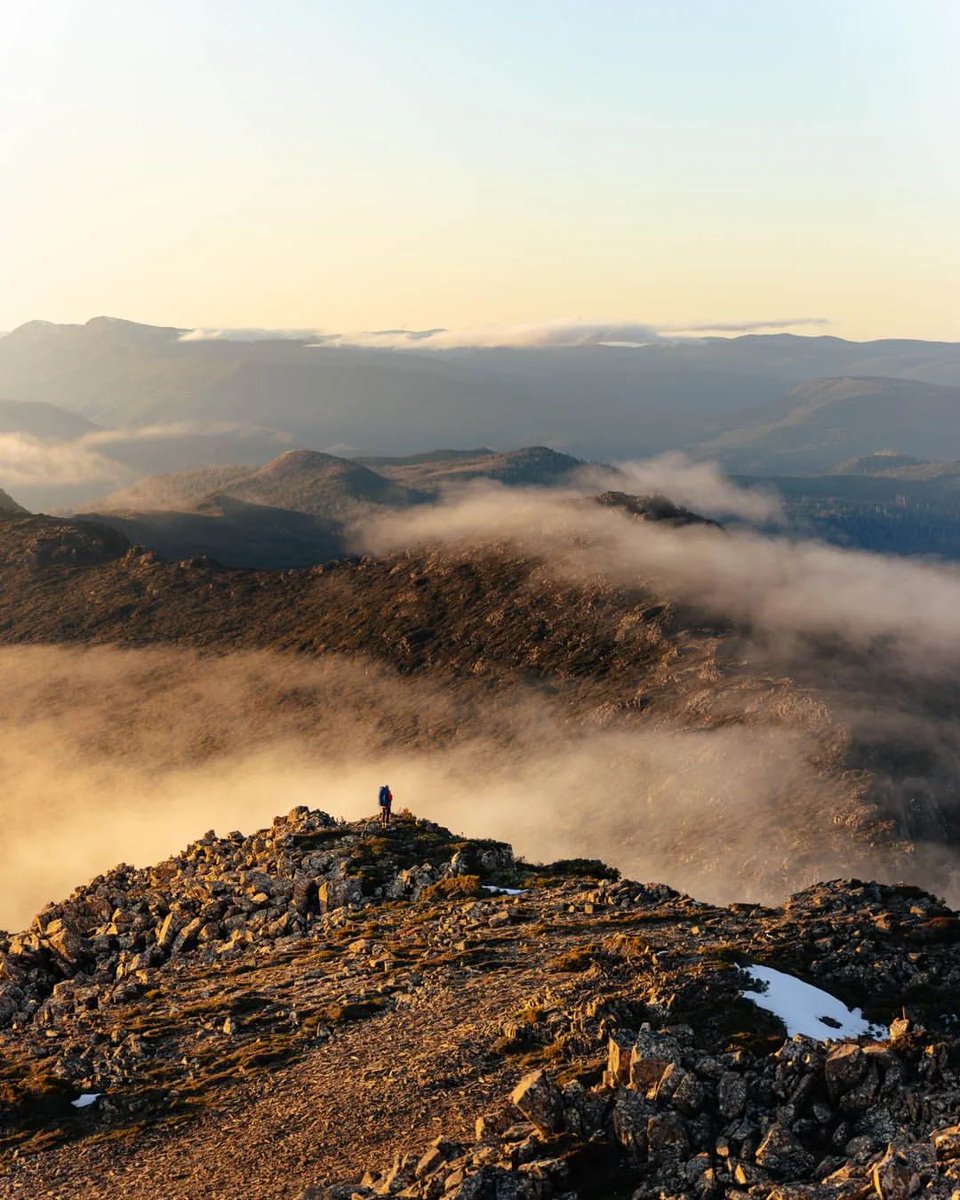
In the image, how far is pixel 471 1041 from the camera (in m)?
43.9

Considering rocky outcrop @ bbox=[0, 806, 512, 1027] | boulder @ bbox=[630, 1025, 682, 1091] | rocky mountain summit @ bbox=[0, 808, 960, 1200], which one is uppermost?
boulder @ bbox=[630, 1025, 682, 1091]

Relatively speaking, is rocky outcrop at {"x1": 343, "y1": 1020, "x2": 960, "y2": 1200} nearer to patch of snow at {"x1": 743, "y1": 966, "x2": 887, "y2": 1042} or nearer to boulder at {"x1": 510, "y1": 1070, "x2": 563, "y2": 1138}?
boulder at {"x1": 510, "y1": 1070, "x2": 563, "y2": 1138}

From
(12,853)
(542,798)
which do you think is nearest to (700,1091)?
(542,798)

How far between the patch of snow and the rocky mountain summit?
0.16 meters

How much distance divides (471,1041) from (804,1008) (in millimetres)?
12384

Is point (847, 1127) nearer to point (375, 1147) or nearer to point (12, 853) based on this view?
point (375, 1147)

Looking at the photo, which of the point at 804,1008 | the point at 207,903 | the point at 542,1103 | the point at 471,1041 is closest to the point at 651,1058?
the point at 542,1103

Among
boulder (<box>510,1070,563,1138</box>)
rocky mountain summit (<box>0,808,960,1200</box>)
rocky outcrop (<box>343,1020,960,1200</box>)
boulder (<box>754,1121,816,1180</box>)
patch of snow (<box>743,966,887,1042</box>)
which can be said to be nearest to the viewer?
boulder (<box>754,1121,816,1180</box>)

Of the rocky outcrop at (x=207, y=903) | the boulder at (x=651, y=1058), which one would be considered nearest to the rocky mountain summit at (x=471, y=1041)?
the boulder at (x=651, y=1058)

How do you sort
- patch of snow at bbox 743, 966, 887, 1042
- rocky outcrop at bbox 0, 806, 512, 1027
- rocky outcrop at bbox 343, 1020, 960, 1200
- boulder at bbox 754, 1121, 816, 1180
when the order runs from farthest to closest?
rocky outcrop at bbox 0, 806, 512, 1027 < patch of snow at bbox 743, 966, 887, 1042 < rocky outcrop at bbox 343, 1020, 960, 1200 < boulder at bbox 754, 1121, 816, 1180

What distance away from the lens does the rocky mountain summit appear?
3369 cm

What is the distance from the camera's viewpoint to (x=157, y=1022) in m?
51.0

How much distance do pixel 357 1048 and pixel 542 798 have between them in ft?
469

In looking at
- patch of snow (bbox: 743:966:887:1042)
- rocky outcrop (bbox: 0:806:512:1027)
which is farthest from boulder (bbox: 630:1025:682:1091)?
rocky outcrop (bbox: 0:806:512:1027)
